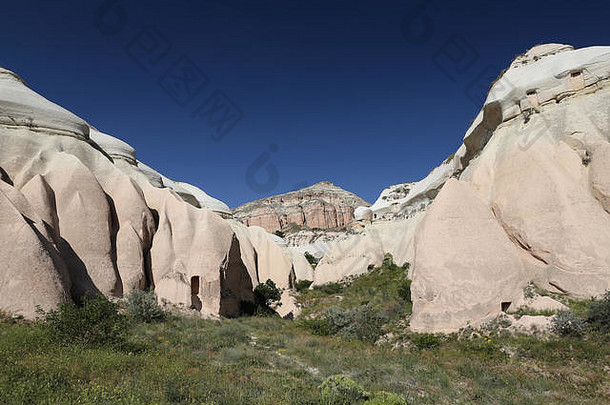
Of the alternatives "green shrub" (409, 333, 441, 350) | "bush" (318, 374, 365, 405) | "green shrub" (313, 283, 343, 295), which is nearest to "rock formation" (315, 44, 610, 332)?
"green shrub" (409, 333, 441, 350)

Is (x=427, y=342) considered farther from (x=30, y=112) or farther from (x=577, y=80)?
(x=30, y=112)

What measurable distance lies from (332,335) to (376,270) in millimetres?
17824

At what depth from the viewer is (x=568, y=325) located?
9.20 meters

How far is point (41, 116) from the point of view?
55.6 feet

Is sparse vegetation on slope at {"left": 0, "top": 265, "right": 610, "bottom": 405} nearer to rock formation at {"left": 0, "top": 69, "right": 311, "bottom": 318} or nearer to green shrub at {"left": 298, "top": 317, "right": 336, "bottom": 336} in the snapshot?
green shrub at {"left": 298, "top": 317, "right": 336, "bottom": 336}

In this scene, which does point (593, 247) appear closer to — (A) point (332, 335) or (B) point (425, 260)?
(B) point (425, 260)

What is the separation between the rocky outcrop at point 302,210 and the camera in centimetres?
10869

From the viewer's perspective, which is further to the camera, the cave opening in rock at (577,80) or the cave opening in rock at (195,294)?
the cave opening in rock at (195,294)

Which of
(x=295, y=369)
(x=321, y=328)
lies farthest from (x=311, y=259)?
(x=295, y=369)

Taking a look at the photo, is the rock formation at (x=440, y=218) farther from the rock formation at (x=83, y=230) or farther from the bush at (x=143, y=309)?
the bush at (x=143, y=309)

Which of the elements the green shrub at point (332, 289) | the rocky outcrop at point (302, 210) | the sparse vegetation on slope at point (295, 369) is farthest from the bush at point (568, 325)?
the rocky outcrop at point (302, 210)

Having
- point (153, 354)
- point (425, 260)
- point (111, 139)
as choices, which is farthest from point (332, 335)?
point (111, 139)

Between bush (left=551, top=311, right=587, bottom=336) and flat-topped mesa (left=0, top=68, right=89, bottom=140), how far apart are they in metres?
22.3

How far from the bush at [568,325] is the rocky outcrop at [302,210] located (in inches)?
3661
